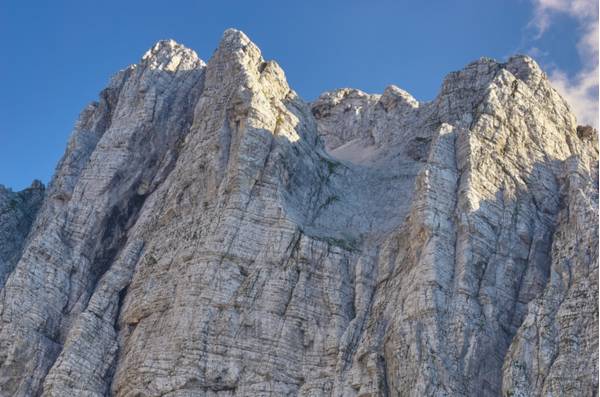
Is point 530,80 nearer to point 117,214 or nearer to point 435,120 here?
point 435,120

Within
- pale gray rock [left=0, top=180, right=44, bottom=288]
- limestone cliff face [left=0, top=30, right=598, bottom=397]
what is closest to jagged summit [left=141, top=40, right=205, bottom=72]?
limestone cliff face [left=0, top=30, right=598, bottom=397]

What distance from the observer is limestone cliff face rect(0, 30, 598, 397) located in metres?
51.4

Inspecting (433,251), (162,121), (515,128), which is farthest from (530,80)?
(162,121)

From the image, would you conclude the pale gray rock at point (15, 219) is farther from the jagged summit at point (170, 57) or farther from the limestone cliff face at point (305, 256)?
the jagged summit at point (170, 57)

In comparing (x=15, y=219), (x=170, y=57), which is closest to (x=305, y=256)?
(x=15, y=219)

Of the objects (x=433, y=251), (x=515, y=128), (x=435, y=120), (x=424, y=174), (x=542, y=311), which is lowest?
(x=542, y=311)

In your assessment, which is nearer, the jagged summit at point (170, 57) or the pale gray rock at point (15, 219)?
the pale gray rock at point (15, 219)

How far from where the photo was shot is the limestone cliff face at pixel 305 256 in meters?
51.4

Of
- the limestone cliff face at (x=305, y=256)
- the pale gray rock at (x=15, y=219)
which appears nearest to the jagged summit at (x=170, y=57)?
the limestone cliff face at (x=305, y=256)

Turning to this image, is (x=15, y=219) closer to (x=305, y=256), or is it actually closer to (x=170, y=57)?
(x=170, y=57)

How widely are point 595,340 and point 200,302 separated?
23.1 meters

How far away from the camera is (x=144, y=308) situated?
60531mm

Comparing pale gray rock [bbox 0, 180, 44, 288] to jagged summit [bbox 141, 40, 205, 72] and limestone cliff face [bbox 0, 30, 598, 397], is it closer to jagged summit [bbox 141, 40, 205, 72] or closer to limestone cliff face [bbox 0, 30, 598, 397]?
limestone cliff face [bbox 0, 30, 598, 397]

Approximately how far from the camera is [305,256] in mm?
61438
